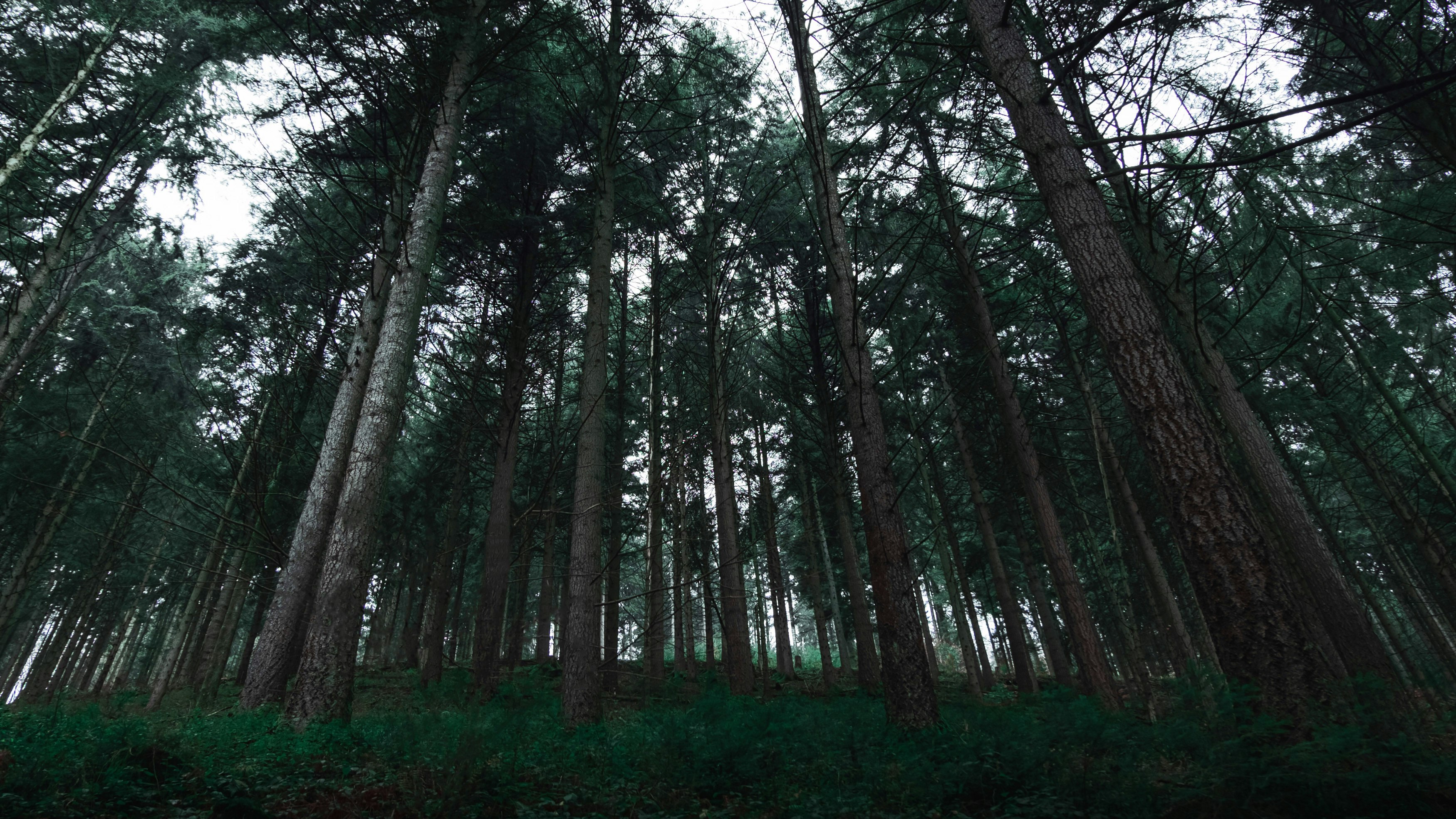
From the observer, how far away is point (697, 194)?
12.0 metres

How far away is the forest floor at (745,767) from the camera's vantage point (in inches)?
103

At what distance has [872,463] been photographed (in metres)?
5.88

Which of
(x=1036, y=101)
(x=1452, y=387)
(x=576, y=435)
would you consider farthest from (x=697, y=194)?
(x=1452, y=387)

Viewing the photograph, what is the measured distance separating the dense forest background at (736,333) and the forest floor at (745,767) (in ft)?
0.50

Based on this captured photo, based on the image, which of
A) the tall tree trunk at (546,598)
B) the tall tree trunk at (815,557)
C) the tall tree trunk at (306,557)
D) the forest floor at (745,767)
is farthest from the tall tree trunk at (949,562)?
the tall tree trunk at (306,557)

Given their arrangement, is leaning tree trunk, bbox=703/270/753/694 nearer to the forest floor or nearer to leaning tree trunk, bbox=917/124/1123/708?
leaning tree trunk, bbox=917/124/1123/708

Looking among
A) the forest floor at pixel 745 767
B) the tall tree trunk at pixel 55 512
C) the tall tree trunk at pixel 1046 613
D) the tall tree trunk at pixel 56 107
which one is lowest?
the forest floor at pixel 745 767

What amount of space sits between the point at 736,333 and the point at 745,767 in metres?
9.43

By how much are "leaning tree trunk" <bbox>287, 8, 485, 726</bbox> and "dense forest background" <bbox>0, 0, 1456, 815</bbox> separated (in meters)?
0.04

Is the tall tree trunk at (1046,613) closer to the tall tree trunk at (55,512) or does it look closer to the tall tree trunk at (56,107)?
the tall tree trunk at (55,512)

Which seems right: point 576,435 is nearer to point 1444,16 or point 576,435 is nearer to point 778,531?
point 1444,16

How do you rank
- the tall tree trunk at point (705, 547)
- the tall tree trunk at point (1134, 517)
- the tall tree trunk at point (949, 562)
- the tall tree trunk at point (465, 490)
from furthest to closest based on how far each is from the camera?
the tall tree trunk at point (949, 562) < the tall tree trunk at point (705, 547) < the tall tree trunk at point (1134, 517) < the tall tree trunk at point (465, 490)

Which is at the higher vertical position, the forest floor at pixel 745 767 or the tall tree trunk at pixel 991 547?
the tall tree trunk at pixel 991 547

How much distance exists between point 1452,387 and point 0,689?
161ft
